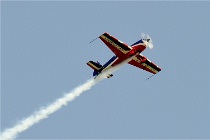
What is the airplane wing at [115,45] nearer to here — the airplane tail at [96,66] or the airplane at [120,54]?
the airplane at [120,54]

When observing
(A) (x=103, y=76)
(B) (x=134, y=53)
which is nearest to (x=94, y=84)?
(A) (x=103, y=76)

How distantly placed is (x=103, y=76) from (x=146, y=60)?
18.8 feet

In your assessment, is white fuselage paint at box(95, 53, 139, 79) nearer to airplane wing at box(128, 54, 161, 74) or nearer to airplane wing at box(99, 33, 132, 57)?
airplane wing at box(99, 33, 132, 57)

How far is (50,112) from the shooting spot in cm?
6550

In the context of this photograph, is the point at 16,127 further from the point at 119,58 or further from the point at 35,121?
the point at 119,58

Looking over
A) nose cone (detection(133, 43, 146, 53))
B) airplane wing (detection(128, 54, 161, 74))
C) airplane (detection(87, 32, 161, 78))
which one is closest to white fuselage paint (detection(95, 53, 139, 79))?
airplane (detection(87, 32, 161, 78))

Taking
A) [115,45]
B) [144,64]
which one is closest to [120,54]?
[115,45]

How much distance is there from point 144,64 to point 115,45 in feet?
21.4

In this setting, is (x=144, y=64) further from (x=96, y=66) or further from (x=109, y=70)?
(x=96, y=66)

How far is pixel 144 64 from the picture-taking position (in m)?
72.9

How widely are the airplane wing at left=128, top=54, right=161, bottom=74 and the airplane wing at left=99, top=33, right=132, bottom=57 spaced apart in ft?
11.0

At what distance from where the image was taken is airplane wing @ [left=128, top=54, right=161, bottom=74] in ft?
234

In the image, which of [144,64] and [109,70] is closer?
[109,70]

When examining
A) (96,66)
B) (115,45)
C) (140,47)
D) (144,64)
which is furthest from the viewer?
(144,64)
